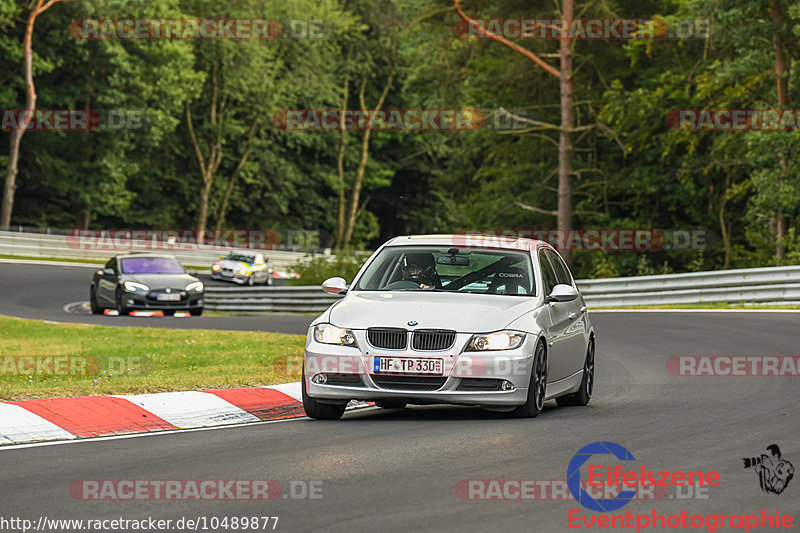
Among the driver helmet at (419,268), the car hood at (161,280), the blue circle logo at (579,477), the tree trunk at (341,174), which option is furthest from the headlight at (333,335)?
the tree trunk at (341,174)

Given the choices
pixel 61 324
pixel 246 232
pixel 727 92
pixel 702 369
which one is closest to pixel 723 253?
pixel 727 92

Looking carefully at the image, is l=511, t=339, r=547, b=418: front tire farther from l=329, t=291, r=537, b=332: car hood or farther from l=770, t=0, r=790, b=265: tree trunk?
l=770, t=0, r=790, b=265: tree trunk

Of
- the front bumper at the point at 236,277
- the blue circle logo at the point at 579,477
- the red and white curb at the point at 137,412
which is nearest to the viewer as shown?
the blue circle logo at the point at 579,477

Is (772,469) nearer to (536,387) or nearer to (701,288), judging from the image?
(536,387)

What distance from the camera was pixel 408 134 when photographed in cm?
8669

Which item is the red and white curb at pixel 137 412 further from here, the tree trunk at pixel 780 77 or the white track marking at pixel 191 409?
the tree trunk at pixel 780 77

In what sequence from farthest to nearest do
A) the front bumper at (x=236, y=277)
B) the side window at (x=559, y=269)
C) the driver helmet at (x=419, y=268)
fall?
the front bumper at (x=236, y=277)
the side window at (x=559, y=269)
the driver helmet at (x=419, y=268)

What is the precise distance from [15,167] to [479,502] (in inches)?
2159

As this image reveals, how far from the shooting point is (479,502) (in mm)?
6828

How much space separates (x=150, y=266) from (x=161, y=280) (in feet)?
3.14

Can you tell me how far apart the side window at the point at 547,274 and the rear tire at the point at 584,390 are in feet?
2.90

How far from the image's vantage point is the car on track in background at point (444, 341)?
10094 millimetres

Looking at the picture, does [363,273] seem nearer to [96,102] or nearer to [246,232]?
[96,102]

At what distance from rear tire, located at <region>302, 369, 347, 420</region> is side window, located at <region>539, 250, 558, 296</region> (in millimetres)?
2173
